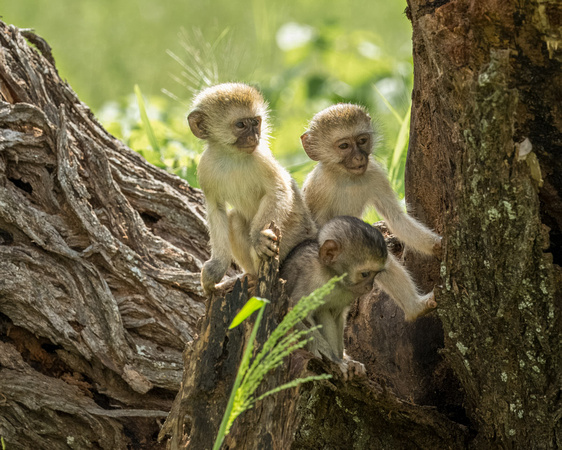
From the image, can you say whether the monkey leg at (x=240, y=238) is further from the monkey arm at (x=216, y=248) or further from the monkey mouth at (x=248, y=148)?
the monkey mouth at (x=248, y=148)

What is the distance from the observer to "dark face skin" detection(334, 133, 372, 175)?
196 inches

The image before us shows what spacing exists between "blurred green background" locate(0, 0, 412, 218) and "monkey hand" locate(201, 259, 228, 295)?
1602 millimetres

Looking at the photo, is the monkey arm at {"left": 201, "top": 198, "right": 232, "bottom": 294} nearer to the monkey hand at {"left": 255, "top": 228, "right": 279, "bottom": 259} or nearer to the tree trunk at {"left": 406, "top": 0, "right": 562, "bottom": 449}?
the monkey hand at {"left": 255, "top": 228, "right": 279, "bottom": 259}

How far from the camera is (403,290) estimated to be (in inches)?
183

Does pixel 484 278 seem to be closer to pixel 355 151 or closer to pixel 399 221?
pixel 399 221

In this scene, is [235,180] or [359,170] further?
[359,170]

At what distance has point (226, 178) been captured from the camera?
4.88 meters

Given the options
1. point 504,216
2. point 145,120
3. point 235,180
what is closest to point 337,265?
point 235,180

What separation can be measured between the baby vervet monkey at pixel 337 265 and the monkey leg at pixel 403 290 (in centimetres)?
8

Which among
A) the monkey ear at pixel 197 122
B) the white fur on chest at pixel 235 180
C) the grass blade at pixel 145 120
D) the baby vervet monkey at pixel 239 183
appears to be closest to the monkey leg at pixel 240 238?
the baby vervet monkey at pixel 239 183

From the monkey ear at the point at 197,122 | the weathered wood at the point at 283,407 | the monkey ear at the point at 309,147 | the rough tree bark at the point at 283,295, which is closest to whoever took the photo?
the rough tree bark at the point at 283,295

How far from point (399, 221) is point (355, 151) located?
56cm

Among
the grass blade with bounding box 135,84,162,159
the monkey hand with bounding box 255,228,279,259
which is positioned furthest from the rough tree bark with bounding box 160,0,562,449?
the grass blade with bounding box 135,84,162,159

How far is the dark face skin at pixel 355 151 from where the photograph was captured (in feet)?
16.4
